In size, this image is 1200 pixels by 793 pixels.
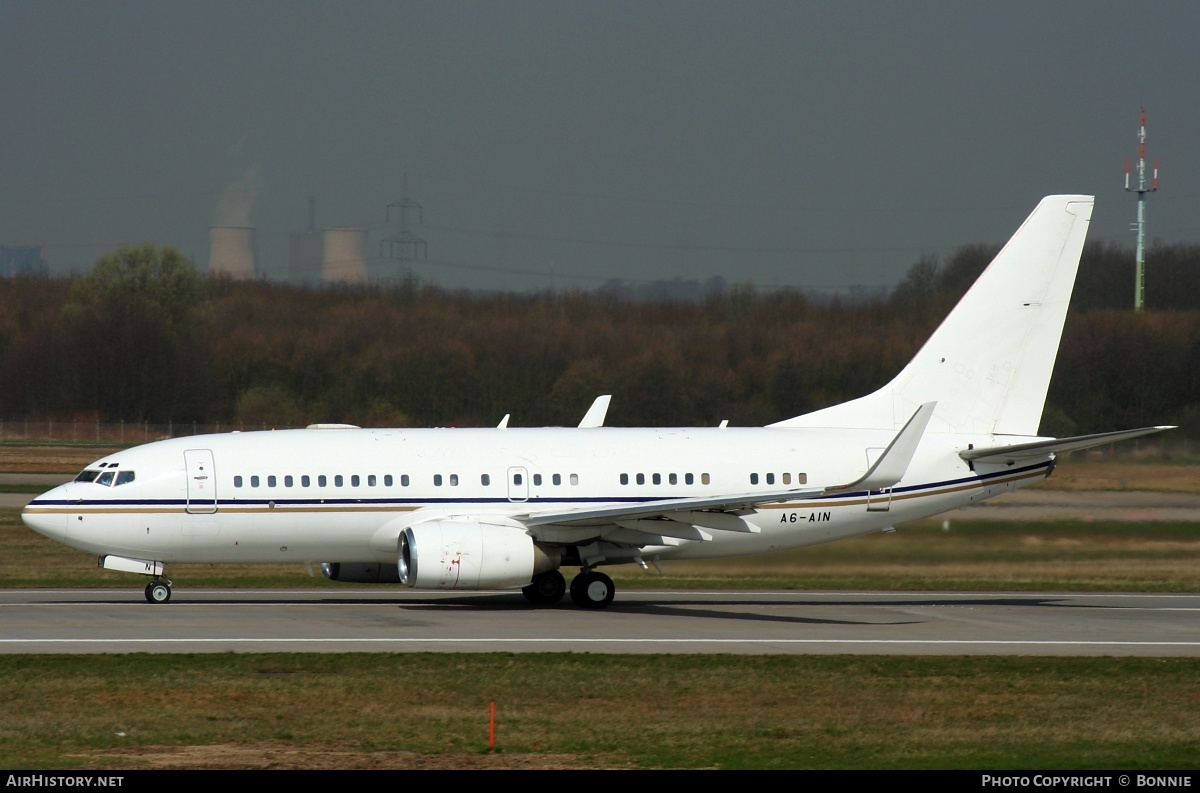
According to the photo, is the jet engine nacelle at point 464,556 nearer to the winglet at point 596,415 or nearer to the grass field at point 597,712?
the grass field at point 597,712

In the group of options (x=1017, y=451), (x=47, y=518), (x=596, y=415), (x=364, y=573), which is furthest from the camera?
(x=596, y=415)

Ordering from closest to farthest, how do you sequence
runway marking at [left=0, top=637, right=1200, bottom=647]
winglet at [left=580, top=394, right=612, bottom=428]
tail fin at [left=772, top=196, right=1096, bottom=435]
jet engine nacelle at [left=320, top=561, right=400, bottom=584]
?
runway marking at [left=0, top=637, right=1200, bottom=647] < jet engine nacelle at [left=320, top=561, right=400, bottom=584] < tail fin at [left=772, top=196, right=1096, bottom=435] < winglet at [left=580, top=394, right=612, bottom=428]

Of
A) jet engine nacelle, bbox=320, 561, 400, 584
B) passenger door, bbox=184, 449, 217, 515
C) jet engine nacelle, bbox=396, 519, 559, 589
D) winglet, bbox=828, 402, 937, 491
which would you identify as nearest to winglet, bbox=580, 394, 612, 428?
jet engine nacelle, bbox=320, 561, 400, 584

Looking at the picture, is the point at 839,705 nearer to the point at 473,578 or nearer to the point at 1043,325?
the point at 473,578

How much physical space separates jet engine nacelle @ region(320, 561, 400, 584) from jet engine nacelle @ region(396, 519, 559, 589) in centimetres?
239

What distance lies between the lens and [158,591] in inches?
1105

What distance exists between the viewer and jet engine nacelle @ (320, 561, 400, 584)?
28969 millimetres

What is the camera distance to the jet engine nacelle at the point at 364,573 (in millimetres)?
28969

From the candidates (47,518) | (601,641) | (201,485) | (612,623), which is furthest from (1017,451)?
(47,518)

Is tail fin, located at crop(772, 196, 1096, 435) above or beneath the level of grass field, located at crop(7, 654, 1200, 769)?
above

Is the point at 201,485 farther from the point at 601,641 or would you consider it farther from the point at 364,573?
the point at 601,641

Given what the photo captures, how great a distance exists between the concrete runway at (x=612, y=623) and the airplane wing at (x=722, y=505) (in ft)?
5.85

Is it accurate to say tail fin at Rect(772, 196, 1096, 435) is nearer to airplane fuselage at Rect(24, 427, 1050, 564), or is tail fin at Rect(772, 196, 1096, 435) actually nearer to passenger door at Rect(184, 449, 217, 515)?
airplane fuselage at Rect(24, 427, 1050, 564)

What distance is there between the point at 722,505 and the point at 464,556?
4756 mm
